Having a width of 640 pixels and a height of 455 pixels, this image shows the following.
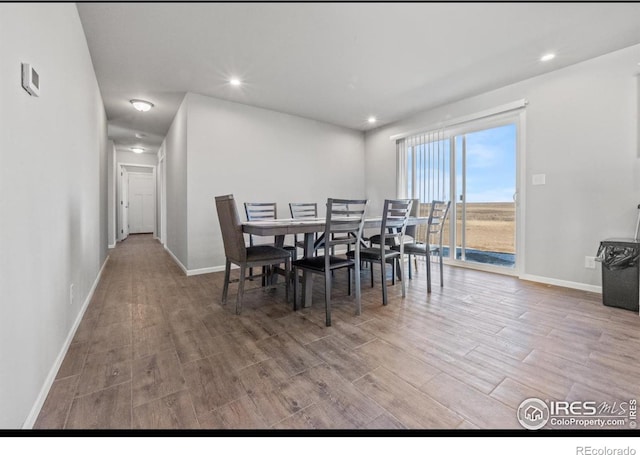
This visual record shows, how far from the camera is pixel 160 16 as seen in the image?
2238 millimetres

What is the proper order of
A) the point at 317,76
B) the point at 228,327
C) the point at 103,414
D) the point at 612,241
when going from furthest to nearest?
1. the point at 317,76
2. the point at 612,241
3. the point at 228,327
4. the point at 103,414

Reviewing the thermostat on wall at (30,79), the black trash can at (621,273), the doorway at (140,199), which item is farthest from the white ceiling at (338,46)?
the doorway at (140,199)

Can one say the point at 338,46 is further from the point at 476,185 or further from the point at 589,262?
the point at 589,262

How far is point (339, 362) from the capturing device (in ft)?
5.22

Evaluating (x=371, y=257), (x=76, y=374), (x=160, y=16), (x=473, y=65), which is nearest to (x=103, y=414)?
(x=76, y=374)

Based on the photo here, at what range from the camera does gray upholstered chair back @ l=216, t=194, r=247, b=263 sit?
2.26 m

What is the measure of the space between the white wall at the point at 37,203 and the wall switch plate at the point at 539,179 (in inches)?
176

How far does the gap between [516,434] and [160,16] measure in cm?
352

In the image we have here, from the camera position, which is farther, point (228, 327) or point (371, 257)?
point (371, 257)

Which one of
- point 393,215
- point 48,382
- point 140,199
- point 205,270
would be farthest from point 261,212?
point 140,199

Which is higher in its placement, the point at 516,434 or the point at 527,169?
the point at 527,169

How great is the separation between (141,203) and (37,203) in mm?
9239

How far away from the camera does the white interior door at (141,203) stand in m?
8.97
